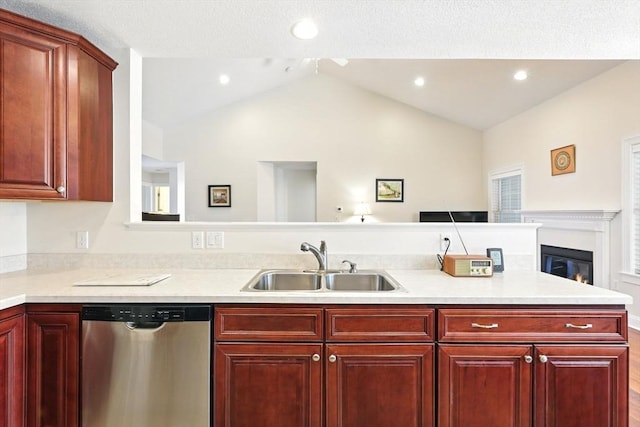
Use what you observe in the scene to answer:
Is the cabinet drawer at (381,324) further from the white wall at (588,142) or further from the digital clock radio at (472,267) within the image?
the white wall at (588,142)

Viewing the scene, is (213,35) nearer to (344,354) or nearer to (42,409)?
(344,354)

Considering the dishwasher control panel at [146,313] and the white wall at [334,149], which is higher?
the white wall at [334,149]

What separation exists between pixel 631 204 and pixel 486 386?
3.40m

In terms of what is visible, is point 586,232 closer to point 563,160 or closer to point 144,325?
point 563,160

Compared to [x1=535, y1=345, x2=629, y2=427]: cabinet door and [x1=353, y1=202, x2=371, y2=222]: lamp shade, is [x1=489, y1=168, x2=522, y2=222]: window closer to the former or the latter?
[x1=353, y1=202, x2=371, y2=222]: lamp shade

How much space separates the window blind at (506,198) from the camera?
17.9 feet

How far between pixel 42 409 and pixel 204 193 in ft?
16.5

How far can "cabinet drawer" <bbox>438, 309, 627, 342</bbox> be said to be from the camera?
1.42 m

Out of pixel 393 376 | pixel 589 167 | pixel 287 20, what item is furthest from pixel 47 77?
pixel 589 167

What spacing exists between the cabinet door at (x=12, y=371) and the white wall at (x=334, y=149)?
189 inches

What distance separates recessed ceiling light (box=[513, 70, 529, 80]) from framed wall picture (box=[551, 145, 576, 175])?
1.07 m

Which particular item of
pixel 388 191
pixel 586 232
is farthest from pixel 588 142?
pixel 388 191

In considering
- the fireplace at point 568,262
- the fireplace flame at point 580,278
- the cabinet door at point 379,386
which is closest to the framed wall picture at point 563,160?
the fireplace at point 568,262

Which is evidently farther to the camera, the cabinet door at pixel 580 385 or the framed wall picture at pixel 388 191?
the framed wall picture at pixel 388 191
